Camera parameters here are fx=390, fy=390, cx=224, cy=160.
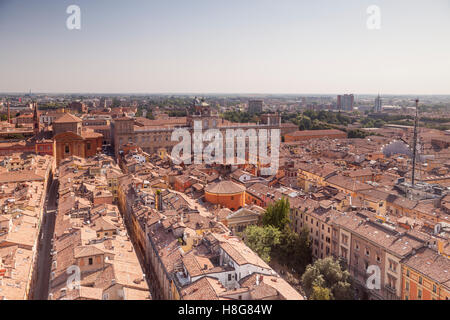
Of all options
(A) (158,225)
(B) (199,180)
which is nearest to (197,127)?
(B) (199,180)

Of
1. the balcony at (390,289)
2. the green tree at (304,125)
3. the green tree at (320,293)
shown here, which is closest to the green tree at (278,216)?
the balcony at (390,289)

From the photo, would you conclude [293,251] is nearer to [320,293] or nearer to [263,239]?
[263,239]

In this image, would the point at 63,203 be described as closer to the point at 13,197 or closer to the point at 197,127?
the point at 13,197

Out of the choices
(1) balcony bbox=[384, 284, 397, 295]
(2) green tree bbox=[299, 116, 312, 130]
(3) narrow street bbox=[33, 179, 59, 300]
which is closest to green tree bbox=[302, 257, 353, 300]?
(1) balcony bbox=[384, 284, 397, 295]

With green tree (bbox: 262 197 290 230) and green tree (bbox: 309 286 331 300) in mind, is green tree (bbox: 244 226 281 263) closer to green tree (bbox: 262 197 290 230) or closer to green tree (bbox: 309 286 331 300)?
green tree (bbox: 262 197 290 230)

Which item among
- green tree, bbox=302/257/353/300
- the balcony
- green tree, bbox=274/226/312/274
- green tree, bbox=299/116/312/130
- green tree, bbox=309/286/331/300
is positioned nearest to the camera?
green tree, bbox=309/286/331/300

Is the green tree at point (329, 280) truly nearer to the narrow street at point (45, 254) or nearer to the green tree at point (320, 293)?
the green tree at point (320, 293)
